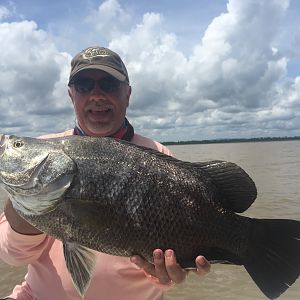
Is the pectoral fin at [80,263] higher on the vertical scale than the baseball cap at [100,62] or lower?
lower

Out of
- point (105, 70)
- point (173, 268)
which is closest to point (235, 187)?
point (173, 268)

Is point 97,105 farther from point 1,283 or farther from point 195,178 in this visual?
point 1,283

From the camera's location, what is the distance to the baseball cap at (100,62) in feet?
14.9

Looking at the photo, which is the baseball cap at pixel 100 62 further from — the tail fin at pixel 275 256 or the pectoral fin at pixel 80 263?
the tail fin at pixel 275 256

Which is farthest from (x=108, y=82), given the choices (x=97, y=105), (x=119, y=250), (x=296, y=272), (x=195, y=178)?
(x=296, y=272)

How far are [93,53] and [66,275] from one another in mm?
2380

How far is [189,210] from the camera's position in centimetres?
305

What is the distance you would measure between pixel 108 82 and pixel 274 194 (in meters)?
14.9

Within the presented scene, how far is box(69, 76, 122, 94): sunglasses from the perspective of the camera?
15.0 feet

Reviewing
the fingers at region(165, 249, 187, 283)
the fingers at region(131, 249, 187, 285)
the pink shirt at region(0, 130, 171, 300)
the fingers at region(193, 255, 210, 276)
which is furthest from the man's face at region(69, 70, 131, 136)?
the fingers at region(193, 255, 210, 276)

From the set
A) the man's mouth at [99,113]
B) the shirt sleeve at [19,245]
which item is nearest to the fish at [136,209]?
the shirt sleeve at [19,245]

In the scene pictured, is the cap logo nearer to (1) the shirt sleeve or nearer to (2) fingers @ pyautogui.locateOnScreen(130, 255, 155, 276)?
(1) the shirt sleeve

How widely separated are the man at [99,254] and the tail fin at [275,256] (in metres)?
0.37

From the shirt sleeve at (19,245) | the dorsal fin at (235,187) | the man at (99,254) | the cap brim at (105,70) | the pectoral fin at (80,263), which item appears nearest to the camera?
the pectoral fin at (80,263)
